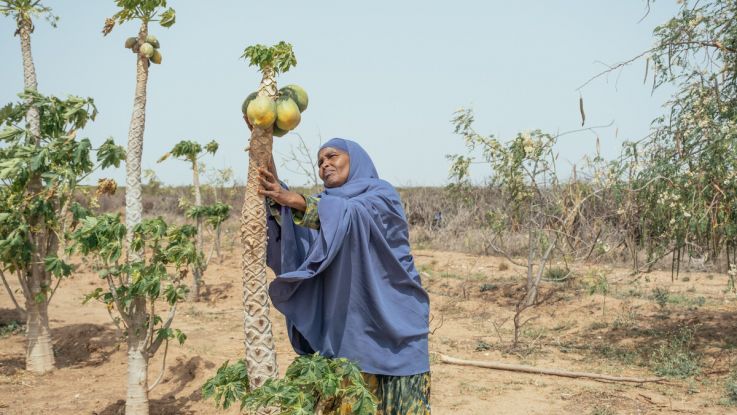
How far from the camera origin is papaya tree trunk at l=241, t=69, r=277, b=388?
1922 mm

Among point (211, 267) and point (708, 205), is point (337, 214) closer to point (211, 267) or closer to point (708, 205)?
point (708, 205)

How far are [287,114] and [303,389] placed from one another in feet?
2.81

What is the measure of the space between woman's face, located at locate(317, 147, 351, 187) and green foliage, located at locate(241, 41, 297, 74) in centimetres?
62

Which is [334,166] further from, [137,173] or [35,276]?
[35,276]

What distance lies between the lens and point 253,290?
1978 mm

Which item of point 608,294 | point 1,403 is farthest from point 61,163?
point 608,294

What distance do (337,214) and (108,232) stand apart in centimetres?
228

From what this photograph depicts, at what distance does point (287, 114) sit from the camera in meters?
1.88

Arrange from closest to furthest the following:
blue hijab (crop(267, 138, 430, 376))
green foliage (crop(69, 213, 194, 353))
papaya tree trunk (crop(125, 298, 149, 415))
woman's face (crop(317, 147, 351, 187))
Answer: blue hijab (crop(267, 138, 430, 376))
woman's face (crop(317, 147, 351, 187))
green foliage (crop(69, 213, 194, 353))
papaya tree trunk (crop(125, 298, 149, 415))

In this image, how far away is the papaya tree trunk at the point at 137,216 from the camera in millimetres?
4047

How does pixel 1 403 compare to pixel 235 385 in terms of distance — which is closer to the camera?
pixel 235 385

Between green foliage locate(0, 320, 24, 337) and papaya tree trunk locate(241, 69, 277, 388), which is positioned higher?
papaya tree trunk locate(241, 69, 277, 388)

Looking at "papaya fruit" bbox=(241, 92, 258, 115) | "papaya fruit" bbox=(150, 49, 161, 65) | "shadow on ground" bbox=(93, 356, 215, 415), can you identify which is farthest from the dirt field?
"papaya fruit" bbox=(241, 92, 258, 115)

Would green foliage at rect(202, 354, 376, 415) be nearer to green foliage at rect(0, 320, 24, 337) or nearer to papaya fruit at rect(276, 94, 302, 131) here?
papaya fruit at rect(276, 94, 302, 131)
